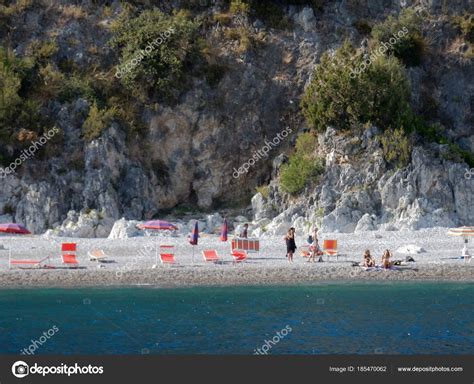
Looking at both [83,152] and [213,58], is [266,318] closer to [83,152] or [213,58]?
[83,152]

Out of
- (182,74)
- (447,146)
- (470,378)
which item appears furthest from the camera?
(182,74)

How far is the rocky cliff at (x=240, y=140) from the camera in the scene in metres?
44.7

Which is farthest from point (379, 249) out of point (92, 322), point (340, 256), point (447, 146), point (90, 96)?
point (90, 96)

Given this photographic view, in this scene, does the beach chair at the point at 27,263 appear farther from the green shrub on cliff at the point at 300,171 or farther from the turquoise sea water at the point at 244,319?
the green shrub on cliff at the point at 300,171

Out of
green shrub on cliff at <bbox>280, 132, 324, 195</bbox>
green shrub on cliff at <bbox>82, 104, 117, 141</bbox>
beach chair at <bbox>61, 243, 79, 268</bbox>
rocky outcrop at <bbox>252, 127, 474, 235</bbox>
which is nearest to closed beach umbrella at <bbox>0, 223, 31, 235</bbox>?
beach chair at <bbox>61, 243, 79, 268</bbox>

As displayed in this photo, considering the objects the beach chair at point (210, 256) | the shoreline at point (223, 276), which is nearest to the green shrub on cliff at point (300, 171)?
the beach chair at point (210, 256)

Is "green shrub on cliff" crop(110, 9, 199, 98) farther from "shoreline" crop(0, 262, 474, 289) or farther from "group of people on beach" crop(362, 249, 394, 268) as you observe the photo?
"group of people on beach" crop(362, 249, 394, 268)

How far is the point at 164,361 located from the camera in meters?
23.3

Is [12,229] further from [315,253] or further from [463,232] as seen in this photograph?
[463,232]

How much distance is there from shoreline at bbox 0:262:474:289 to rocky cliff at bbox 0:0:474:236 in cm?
677

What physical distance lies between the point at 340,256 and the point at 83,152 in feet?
48.3

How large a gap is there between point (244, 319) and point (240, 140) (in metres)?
21.4

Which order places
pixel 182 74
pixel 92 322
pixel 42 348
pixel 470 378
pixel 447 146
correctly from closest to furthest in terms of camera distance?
pixel 470 378
pixel 42 348
pixel 92 322
pixel 447 146
pixel 182 74

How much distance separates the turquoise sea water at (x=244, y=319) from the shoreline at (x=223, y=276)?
914mm
